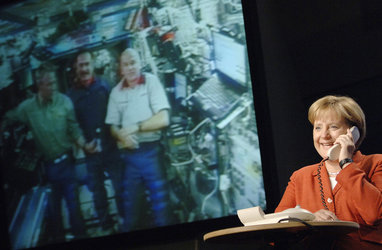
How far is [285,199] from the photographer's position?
97.1 inches

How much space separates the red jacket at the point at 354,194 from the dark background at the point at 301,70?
0.66 meters

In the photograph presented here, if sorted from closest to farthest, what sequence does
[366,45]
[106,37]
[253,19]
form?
[366,45], [253,19], [106,37]

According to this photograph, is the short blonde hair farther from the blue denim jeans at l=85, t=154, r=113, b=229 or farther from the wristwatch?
the blue denim jeans at l=85, t=154, r=113, b=229

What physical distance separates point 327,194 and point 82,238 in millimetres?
2044

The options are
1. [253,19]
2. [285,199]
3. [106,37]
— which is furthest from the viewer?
[106,37]

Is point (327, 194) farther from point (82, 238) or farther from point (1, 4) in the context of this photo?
point (1, 4)

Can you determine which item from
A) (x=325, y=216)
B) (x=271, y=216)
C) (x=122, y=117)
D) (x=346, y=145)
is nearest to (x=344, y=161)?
(x=346, y=145)

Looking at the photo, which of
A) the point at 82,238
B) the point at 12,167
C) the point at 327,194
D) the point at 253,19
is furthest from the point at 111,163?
the point at 327,194

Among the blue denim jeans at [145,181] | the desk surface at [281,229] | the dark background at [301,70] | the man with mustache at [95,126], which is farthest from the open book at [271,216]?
the man with mustache at [95,126]

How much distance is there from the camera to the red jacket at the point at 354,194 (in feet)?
6.66

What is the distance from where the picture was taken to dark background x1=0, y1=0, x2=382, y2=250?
9.99 feet

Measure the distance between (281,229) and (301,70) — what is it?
5.66 ft

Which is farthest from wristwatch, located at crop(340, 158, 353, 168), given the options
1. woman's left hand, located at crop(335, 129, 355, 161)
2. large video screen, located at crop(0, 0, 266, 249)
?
large video screen, located at crop(0, 0, 266, 249)

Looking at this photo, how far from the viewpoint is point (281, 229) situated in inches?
70.5
